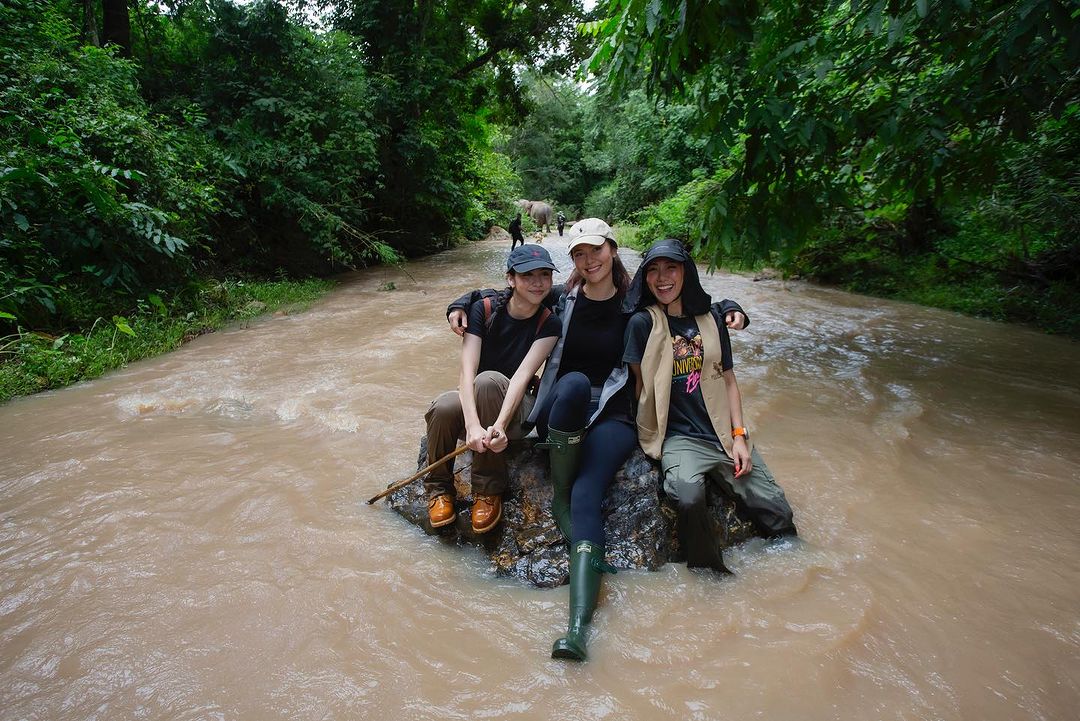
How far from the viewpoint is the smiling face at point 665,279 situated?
2.89 metres

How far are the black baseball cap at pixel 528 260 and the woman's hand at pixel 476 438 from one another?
0.86m

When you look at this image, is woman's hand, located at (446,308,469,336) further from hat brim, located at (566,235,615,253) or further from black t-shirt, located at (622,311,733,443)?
black t-shirt, located at (622,311,733,443)

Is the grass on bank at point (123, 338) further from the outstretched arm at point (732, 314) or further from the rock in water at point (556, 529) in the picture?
the outstretched arm at point (732, 314)

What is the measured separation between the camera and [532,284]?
9.66 ft

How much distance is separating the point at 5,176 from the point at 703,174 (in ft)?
53.1

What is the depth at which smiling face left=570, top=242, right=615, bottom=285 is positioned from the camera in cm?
288

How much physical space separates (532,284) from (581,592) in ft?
5.05

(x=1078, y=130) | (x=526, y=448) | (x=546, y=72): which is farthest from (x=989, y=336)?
(x=546, y=72)

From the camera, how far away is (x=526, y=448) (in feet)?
10.7

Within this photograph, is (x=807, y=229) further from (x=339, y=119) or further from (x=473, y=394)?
(x=339, y=119)

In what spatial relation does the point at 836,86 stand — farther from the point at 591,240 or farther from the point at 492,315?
the point at 492,315

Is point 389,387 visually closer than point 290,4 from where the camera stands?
Yes

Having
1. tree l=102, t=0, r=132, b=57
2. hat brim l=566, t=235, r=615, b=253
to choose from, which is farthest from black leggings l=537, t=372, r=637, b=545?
tree l=102, t=0, r=132, b=57

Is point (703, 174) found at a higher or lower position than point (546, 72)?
lower
